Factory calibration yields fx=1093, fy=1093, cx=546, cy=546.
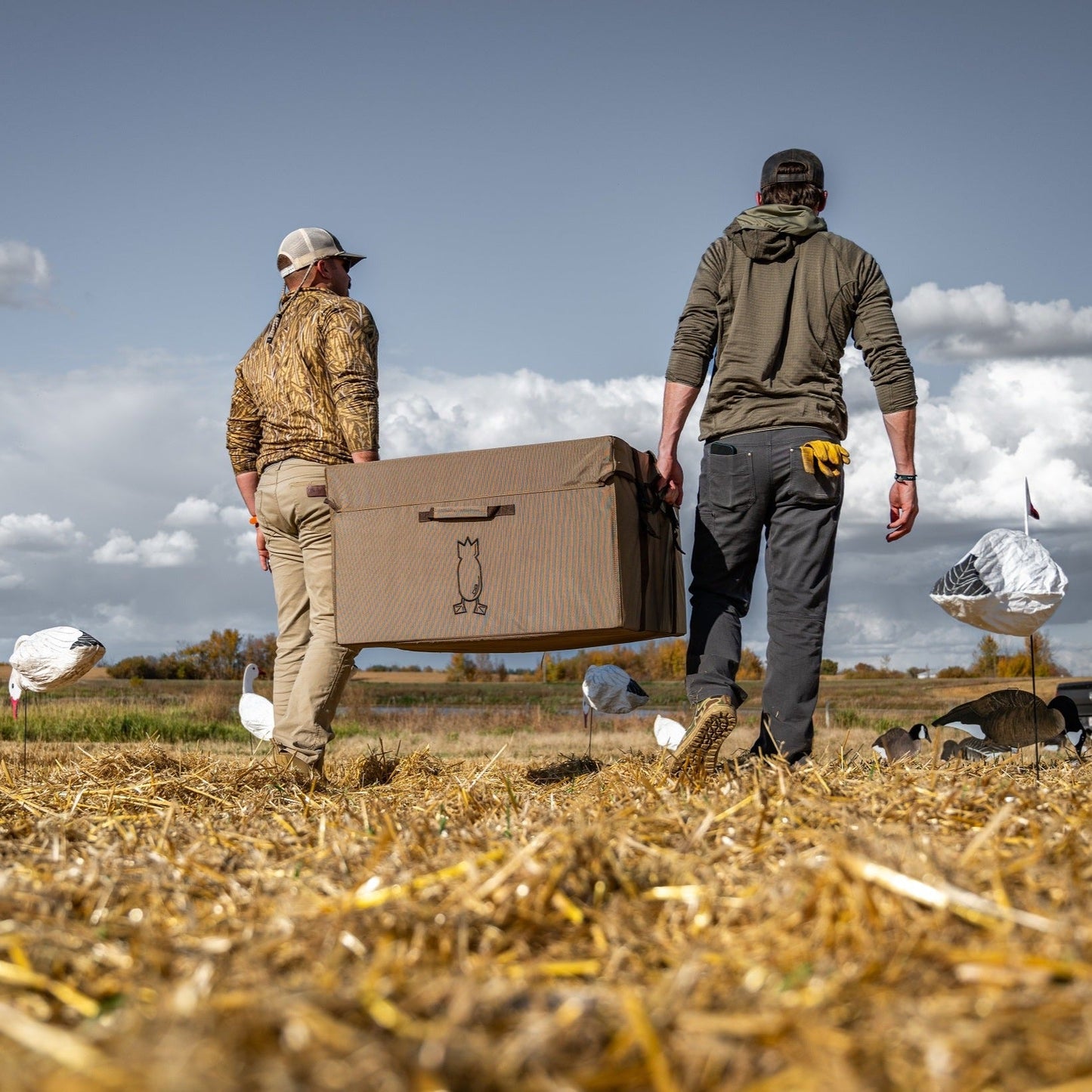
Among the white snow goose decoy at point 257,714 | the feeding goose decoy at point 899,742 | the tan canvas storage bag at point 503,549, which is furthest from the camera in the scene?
the white snow goose decoy at point 257,714

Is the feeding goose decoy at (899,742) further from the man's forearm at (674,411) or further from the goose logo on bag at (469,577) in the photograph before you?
the goose logo on bag at (469,577)

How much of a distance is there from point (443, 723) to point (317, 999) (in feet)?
62.7

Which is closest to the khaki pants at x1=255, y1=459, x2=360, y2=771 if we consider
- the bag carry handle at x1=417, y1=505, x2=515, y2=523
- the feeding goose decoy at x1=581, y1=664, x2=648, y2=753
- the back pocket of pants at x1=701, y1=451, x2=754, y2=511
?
the bag carry handle at x1=417, y1=505, x2=515, y2=523

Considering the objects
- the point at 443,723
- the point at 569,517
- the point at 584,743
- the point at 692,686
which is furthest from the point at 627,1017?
the point at 443,723

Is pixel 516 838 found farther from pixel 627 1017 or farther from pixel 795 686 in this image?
pixel 795 686

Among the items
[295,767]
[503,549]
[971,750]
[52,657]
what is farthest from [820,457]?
[52,657]

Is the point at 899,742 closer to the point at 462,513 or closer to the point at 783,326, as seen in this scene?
the point at 783,326

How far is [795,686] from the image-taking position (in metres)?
4.66

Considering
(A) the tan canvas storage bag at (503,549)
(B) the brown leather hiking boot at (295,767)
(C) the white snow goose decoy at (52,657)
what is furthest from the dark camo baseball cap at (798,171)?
(C) the white snow goose decoy at (52,657)

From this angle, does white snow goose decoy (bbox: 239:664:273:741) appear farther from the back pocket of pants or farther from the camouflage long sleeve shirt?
the back pocket of pants

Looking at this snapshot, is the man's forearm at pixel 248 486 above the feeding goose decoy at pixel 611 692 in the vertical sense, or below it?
above

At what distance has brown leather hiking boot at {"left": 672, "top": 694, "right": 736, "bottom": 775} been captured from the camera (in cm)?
421

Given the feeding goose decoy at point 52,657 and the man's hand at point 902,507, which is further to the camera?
the feeding goose decoy at point 52,657

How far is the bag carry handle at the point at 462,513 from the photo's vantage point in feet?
13.7
